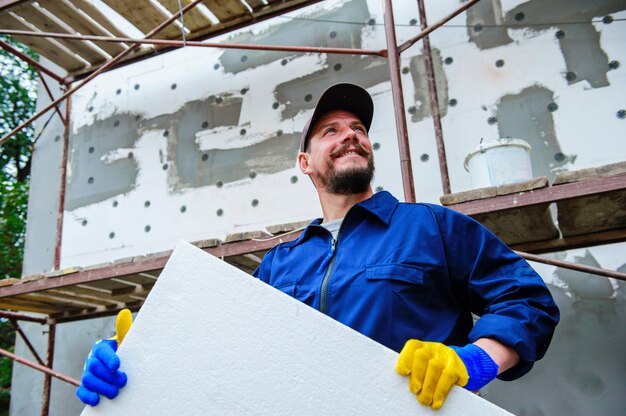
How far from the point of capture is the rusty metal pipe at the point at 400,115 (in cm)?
387

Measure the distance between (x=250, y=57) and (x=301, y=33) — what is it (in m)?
0.75

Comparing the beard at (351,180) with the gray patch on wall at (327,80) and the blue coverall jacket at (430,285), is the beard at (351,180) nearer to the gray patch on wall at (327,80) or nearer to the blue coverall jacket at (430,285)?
the blue coverall jacket at (430,285)

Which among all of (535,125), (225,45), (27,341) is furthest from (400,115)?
(27,341)

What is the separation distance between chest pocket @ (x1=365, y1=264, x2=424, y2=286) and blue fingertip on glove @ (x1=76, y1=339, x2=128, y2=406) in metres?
0.82

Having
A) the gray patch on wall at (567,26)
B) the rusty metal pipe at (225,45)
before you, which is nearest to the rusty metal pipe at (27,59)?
the rusty metal pipe at (225,45)

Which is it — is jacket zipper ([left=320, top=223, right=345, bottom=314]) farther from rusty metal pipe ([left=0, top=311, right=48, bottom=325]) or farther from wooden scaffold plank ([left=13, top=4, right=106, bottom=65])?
wooden scaffold plank ([left=13, top=4, right=106, bottom=65])

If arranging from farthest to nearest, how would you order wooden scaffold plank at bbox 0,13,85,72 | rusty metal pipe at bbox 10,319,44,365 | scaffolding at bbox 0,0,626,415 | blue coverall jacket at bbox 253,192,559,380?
wooden scaffold plank at bbox 0,13,85,72 → rusty metal pipe at bbox 10,319,44,365 → scaffolding at bbox 0,0,626,415 → blue coverall jacket at bbox 253,192,559,380

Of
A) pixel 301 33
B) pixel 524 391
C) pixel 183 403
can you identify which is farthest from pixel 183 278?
pixel 301 33

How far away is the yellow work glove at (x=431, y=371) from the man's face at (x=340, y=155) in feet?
3.24

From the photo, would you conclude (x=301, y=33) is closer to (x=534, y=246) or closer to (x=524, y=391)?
(x=534, y=246)

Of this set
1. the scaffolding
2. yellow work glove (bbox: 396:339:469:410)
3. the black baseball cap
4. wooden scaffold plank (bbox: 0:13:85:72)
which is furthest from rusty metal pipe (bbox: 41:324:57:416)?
yellow work glove (bbox: 396:339:469:410)

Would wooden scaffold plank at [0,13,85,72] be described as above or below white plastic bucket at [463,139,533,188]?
above

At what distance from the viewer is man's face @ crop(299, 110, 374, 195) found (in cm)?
222

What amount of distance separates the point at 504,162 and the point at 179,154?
14.7 ft
